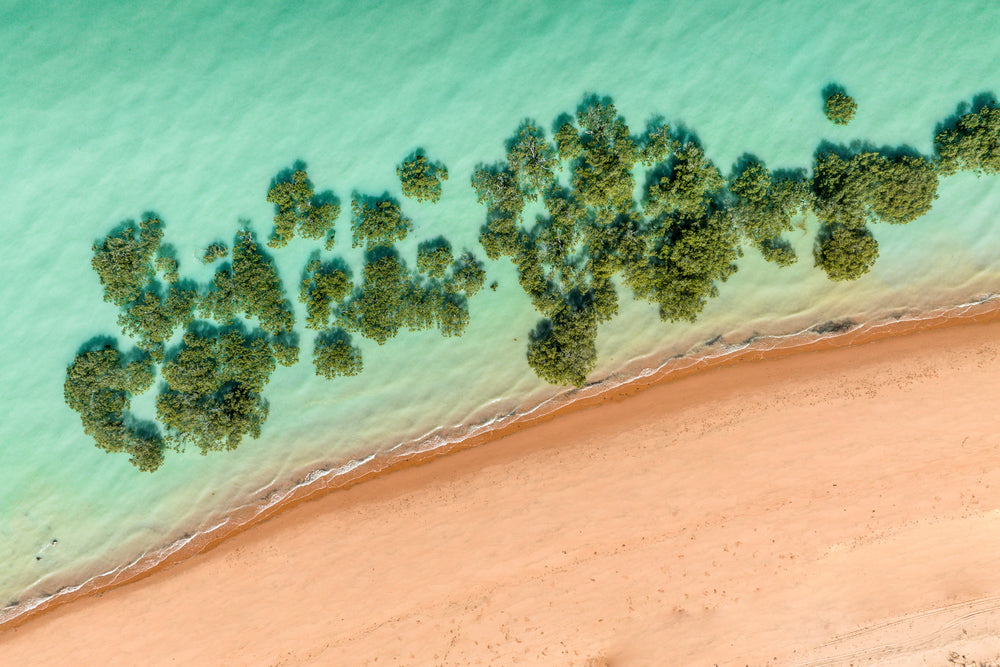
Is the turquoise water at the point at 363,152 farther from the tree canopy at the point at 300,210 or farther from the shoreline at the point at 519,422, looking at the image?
the tree canopy at the point at 300,210

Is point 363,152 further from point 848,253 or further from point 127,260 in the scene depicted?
point 848,253

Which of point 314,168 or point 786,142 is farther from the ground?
point 314,168

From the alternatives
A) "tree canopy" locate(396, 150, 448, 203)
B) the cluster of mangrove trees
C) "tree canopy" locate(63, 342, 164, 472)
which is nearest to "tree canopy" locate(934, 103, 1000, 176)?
the cluster of mangrove trees

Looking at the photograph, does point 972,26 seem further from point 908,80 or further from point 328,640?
point 328,640

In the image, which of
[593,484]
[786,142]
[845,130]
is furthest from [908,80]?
[593,484]

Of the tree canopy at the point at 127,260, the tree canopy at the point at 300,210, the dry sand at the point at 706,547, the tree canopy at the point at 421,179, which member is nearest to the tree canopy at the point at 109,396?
the tree canopy at the point at 127,260

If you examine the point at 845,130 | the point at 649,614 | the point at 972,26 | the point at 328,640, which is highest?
the point at 972,26
